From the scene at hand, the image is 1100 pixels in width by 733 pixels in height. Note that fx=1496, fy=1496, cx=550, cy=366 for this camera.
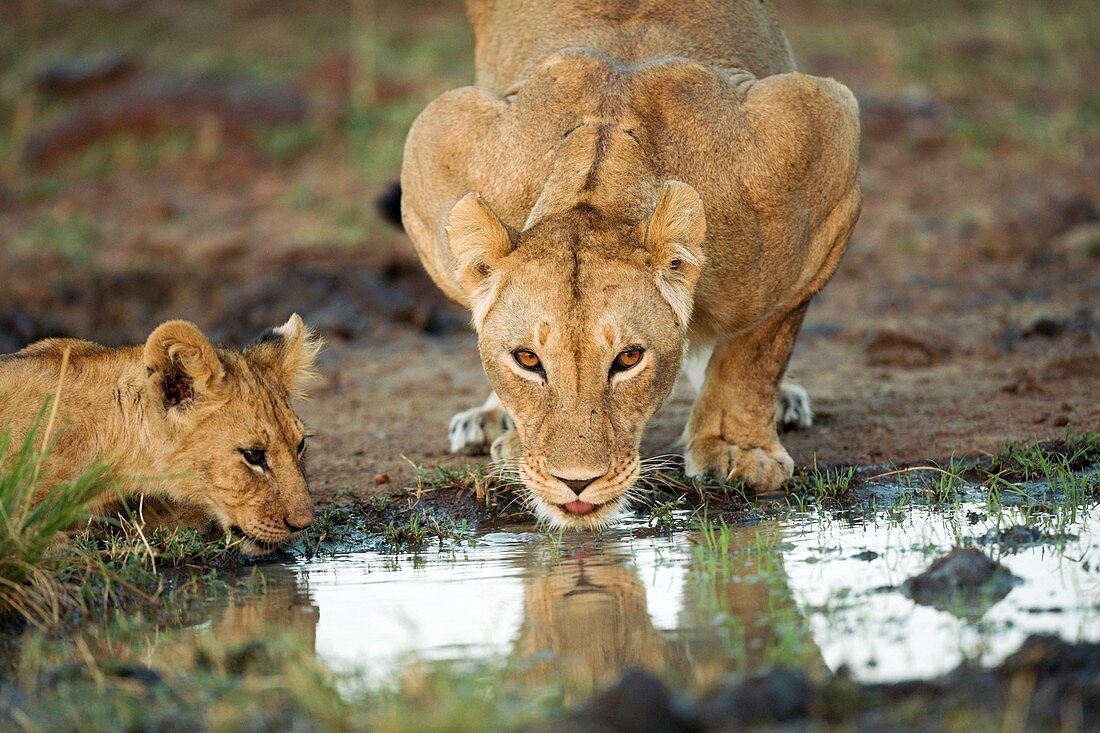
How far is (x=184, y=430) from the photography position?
4988 mm

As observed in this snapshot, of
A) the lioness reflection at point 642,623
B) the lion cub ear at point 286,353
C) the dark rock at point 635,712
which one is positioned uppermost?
the lion cub ear at point 286,353

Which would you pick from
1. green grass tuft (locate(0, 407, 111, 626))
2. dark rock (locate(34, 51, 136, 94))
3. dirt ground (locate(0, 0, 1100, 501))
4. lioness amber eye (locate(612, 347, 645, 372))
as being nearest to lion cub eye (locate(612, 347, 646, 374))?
lioness amber eye (locate(612, 347, 645, 372))

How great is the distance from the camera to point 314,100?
13.9 meters

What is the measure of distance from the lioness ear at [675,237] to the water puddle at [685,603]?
0.84 m

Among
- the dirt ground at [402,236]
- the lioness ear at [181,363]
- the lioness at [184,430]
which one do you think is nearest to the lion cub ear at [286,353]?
the lioness at [184,430]

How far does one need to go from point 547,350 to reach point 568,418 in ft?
0.74

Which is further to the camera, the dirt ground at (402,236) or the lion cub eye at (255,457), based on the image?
the dirt ground at (402,236)

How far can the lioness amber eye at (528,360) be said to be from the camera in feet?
15.7

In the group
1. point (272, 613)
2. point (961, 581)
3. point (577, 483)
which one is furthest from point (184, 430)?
point (961, 581)

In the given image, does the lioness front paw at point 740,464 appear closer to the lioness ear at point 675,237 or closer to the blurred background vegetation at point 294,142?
the lioness ear at point 675,237

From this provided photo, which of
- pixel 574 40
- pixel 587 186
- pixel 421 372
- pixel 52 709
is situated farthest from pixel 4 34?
pixel 52 709

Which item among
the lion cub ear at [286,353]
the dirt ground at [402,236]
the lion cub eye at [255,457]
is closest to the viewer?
the lion cub eye at [255,457]

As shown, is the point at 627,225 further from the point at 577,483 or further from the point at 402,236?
the point at 402,236

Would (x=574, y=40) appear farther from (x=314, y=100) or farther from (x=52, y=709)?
(x=314, y=100)
